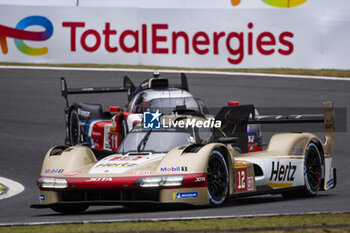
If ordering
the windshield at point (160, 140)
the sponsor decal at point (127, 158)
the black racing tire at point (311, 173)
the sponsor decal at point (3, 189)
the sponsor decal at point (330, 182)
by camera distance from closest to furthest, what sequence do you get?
the sponsor decal at point (127, 158)
the windshield at point (160, 140)
the black racing tire at point (311, 173)
the sponsor decal at point (330, 182)
the sponsor decal at point (3, 189)

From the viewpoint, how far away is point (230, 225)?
294 inches

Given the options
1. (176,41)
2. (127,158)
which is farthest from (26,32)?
(127,158)

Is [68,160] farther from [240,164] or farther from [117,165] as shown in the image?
[240,164]

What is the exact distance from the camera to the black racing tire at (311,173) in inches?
441

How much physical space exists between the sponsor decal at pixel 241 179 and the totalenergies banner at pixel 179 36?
13.5 meters

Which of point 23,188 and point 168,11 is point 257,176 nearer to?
point 23,188

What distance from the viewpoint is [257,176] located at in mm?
10445

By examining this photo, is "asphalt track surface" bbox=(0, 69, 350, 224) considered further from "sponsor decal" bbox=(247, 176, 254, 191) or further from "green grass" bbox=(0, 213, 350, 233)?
"green grass" bbox=(0, 213, 350, 233)

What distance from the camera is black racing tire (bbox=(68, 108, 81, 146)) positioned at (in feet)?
56.1

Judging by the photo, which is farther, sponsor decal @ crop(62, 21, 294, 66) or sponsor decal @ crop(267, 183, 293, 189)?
sponsor decal @ crop(62, 21, 294, 66)

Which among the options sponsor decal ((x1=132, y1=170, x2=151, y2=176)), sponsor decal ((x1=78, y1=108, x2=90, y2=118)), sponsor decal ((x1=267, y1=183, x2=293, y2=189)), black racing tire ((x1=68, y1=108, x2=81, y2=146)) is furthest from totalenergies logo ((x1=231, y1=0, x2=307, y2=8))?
sponsor decal ((x1=132, y1=170, x2=151, y2=176))

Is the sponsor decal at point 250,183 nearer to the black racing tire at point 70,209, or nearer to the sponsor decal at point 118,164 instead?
the sponsor decal at point 118,164

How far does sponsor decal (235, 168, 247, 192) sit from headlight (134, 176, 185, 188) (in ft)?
3.52

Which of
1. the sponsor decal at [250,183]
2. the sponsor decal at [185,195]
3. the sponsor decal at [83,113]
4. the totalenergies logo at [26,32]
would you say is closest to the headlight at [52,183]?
the sponsor decal at [185,195]
